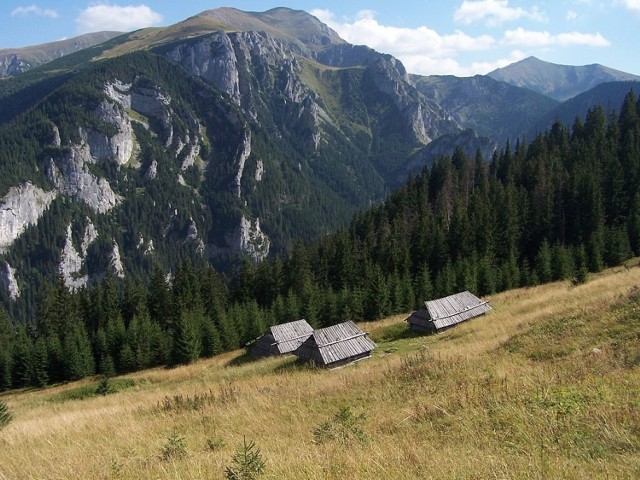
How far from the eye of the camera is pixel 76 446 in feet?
35.4

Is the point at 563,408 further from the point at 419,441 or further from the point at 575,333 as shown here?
the point at 575,333

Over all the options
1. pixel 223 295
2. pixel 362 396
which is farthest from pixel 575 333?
pixel 223 295

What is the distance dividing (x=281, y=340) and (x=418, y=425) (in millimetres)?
41470

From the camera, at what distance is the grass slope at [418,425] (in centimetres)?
688

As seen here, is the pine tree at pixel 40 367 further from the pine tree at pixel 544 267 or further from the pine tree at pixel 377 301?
the pine tree at pixel 544 267

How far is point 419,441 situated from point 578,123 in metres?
136

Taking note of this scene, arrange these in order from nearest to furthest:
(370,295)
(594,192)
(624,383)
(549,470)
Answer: (549,470) → (624,383) → (370,295) → (594,192)

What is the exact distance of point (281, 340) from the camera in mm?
50031

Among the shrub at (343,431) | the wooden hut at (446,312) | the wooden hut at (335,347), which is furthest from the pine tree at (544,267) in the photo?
the shrub at (343,431)

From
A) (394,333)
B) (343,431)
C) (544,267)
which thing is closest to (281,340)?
(394,333)

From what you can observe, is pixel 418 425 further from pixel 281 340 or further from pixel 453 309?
pixel 281 340

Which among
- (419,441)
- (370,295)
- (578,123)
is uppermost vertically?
(578,123)

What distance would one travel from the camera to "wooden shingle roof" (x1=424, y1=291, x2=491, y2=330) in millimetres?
42781

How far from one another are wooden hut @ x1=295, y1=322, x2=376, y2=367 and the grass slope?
17.4 meters
